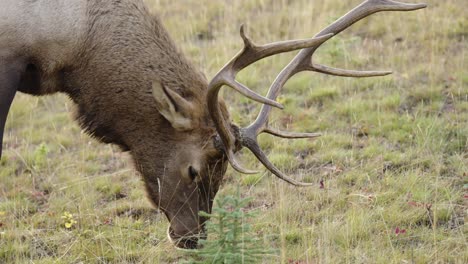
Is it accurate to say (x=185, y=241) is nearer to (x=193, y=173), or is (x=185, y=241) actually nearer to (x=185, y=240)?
(x=185, y=240)

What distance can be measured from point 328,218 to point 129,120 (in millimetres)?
1762

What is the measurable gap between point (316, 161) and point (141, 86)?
234 centimetres

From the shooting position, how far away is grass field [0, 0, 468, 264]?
6715 millimetres

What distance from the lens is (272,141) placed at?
8.66m

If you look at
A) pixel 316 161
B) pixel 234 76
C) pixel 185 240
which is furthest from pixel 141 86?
pixel 316 161

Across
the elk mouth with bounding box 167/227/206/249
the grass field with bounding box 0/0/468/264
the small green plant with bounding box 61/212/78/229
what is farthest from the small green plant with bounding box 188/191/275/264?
the small green plant with bounding box 61/212/78/229

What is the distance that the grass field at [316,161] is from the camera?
6.71m

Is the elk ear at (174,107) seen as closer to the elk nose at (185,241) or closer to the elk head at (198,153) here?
the elk head at (198,153)

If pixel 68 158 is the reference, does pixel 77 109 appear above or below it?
above

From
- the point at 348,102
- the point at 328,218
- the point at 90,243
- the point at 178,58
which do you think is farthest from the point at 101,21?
the point at 348,102

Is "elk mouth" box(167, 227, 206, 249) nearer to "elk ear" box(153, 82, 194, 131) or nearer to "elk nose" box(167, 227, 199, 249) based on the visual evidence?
"elk nose" box(167, 227, 199, 249)

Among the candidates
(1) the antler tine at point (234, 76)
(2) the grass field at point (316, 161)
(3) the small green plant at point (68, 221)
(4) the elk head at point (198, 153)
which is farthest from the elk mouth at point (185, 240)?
(3) the small green plant at point (68, 221)

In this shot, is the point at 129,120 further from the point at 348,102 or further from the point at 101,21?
the point at 348,102

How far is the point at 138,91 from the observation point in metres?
6.54
